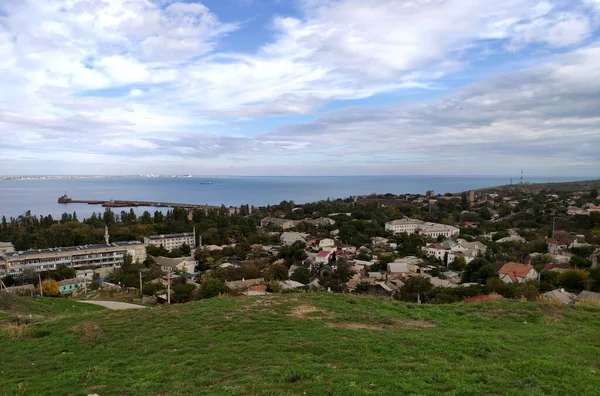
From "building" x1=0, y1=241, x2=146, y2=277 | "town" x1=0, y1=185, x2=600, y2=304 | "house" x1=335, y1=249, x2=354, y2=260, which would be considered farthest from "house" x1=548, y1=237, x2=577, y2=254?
"building" x1=0, y1=241, x2=146, y2=277

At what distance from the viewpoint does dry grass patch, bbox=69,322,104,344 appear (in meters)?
6.44

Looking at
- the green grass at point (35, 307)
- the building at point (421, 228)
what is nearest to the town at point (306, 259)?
the building at point (421, 228)

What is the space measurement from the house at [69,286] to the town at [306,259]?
10 centimetres

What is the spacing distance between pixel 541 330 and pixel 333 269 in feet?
62.7

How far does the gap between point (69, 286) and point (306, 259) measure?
15925 mm

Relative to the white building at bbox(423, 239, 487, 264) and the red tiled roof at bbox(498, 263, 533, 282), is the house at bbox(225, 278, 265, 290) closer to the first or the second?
the red tiled roof at bbox(498, 263, 533, 282)

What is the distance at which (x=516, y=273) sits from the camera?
69.7 feet

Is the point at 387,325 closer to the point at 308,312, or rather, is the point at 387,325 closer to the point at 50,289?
the point at 308,312

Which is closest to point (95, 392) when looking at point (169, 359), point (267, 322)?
point (169, 359)

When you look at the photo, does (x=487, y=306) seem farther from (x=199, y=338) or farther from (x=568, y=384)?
(x=199, y=338)

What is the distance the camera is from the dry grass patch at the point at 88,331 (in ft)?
21.1

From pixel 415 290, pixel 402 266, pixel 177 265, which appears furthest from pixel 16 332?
pixel 402 266

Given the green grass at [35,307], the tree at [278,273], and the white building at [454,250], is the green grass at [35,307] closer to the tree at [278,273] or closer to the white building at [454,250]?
the tree at [278,273]

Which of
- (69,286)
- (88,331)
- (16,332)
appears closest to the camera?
(88,331)
